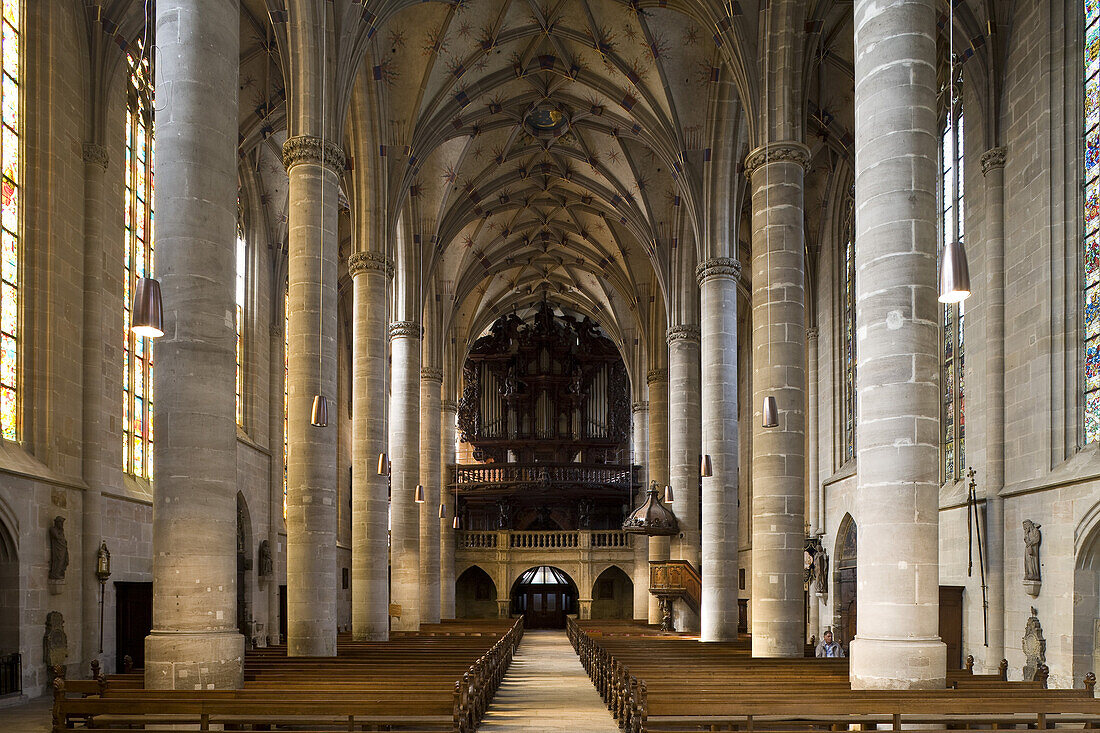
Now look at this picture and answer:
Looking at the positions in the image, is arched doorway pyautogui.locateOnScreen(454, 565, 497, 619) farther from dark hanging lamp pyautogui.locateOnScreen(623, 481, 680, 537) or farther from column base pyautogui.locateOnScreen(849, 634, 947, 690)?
column base pyautogui.locateOnScreen(849, 634, 947, 690)

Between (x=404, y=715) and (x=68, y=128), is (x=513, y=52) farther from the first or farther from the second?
(x=404, y=715)

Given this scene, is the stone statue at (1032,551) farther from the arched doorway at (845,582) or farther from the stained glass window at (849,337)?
the stained glass window at (849,337)

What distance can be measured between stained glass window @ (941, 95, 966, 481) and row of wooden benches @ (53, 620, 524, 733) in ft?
37.6

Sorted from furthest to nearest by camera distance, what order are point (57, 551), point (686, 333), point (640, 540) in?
point (640, 540), point (686, 333), point (57, 551)

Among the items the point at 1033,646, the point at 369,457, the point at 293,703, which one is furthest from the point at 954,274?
the point at 369,457

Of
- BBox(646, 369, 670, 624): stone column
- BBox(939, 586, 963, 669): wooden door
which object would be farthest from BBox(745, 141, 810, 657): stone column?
BBox(646, 369, 670, 624): stone column

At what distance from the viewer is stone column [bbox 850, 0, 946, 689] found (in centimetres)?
1057

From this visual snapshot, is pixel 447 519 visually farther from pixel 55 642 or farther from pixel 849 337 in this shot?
pixel 55 642

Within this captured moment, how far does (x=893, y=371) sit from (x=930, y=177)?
2097mm

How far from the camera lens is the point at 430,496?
35875mm

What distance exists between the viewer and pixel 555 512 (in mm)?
46000

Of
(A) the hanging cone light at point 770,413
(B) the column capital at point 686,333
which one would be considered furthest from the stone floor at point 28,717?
(B) the column capital at point 686,333

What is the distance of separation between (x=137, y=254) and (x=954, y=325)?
55.8 feet

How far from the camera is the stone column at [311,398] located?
17375 mm
